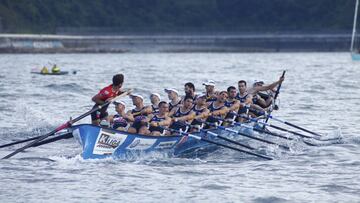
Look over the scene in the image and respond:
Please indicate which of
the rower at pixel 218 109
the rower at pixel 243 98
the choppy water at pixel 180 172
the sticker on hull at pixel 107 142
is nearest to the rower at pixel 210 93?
the rower at pixel 218 109

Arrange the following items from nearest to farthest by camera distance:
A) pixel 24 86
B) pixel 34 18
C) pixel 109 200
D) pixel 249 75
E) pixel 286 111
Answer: pixel 109 200
pixel 286 111
pixel 24 86
pixel 249 75
pixel 34 18

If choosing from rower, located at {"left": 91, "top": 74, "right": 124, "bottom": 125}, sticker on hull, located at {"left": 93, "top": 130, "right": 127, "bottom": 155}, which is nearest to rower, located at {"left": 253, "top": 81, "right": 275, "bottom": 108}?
rower, located at {"left": 91, "top": 74, "right": 124, "bottom": 125}

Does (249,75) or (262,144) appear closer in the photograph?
(262,144)

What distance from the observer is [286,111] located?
37906mm

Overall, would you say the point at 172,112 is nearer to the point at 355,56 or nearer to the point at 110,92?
the point at 110,92

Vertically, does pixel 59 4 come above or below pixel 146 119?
above

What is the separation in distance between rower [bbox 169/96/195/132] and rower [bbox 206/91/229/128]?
76cm

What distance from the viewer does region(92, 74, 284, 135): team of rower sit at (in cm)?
2347

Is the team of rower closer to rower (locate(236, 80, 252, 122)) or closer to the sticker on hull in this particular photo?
rower (locate(236, 80, 252, 122))

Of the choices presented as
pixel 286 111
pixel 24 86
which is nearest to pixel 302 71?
pixel 24 86

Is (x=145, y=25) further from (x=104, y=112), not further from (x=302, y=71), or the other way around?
(x=104, y=112)

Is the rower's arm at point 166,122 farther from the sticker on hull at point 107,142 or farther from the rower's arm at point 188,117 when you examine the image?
the sticker on hull at point 107,142

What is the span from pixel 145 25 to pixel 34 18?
1774 centimetres

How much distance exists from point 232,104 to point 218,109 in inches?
23.8
